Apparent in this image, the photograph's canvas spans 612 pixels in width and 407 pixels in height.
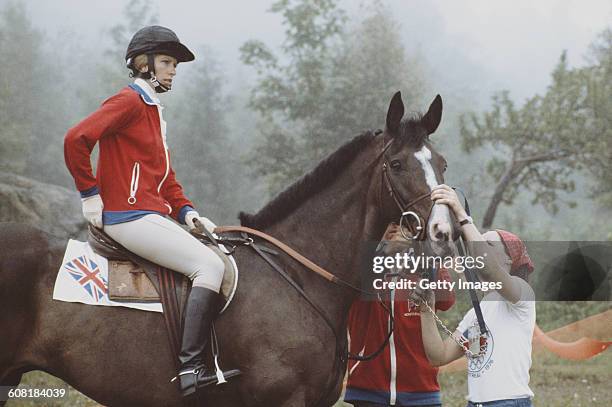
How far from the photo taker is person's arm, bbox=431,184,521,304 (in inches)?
133

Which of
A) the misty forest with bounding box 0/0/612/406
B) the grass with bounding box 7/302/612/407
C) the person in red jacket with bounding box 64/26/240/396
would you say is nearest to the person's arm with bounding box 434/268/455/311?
the person in red jacket with bounding box 64/26/240/396

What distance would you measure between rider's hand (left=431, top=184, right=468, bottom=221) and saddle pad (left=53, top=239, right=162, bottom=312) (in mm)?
1640

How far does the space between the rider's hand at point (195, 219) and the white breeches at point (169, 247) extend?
1.15ft

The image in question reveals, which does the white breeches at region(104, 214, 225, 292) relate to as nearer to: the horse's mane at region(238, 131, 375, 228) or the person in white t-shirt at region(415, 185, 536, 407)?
the horse's mane at region(238, 131, 375, 228)

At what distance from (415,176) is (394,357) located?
1147 millimetres

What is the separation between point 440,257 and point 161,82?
1.97m

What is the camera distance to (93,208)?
142 inches

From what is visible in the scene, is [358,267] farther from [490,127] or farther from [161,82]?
[490,127]

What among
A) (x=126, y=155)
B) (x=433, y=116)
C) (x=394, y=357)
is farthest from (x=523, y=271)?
(x=126, y=155)

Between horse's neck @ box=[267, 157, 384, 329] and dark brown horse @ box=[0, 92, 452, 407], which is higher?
horse's neck @ box=[267, 157, 384, 329]

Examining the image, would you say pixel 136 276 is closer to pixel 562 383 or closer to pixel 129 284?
pixel 129 284

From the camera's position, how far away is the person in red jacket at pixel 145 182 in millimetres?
3465

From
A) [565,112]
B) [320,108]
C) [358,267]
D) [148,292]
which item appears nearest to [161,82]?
[148,292]

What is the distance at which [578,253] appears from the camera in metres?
11.6
